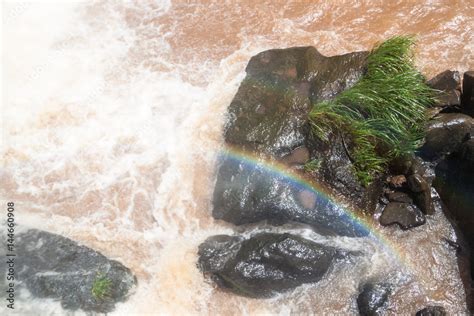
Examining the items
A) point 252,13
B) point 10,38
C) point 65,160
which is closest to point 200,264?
point 65,160

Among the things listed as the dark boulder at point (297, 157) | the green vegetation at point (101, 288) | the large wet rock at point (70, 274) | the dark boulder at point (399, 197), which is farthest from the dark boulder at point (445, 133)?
the green vegetation at point (101, 288)

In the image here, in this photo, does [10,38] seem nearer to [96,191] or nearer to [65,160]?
[65,160]

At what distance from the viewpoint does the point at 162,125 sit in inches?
328

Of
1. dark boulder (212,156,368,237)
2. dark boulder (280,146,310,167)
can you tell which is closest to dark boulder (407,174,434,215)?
dark boulder (212,156,368,237)

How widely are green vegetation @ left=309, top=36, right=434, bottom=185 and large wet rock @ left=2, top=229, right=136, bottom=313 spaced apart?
4046 millimetres

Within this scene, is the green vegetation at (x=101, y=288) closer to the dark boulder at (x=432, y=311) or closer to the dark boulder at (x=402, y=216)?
the dark boulder at (x=402, y=216)

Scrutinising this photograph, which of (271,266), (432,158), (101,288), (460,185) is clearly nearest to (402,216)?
(460,185)

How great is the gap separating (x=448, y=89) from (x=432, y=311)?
381cm

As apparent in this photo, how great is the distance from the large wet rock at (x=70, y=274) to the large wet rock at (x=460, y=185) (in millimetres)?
5292

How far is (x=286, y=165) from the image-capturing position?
286 inches

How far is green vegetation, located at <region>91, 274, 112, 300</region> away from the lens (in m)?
6.68

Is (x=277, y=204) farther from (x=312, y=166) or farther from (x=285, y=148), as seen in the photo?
(x=285, y=148)

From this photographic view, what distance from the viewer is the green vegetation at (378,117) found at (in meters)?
7.19

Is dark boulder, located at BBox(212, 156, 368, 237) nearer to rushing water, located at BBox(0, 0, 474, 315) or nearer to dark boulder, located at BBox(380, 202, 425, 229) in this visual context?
rushing water, located at BBox(0, 0, 474, 315)
